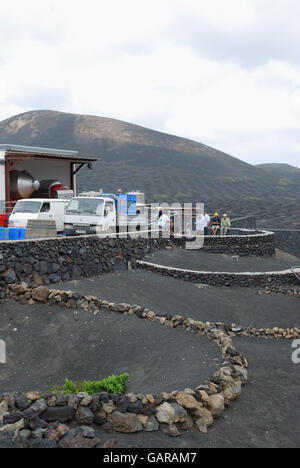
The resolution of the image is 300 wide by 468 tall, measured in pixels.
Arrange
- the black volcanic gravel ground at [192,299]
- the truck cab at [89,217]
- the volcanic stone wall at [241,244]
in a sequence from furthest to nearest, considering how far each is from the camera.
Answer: the volcanic stone wall at [241,244] → the truck cab at [89,217] → the black volcanic gravel ground at [192,299]

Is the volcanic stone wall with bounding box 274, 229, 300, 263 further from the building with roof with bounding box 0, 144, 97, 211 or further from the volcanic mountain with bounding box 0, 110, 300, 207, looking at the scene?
the volcanic mountain with bounding box 0, 110, 300, 207

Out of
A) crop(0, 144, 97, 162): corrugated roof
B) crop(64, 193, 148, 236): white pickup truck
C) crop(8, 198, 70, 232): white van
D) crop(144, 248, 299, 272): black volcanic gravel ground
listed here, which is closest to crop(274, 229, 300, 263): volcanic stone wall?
crop(144, 248, 299, 272): black volcanic gravel ground

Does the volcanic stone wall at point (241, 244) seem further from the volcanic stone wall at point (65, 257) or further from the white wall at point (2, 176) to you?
the white wall at point (2, 176)

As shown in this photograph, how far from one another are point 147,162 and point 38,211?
54.1 m

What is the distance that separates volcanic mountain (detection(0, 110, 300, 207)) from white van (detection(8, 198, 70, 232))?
32695mm

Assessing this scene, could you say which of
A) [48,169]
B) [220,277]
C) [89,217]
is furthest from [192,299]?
[48,169]

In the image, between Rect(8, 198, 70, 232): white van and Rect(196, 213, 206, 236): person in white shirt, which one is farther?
Rect(196, 213, 206, 236): person in white shirt

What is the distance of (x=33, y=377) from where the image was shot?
8875 millimetres

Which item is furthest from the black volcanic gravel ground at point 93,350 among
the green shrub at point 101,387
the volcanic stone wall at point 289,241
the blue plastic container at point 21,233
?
the volcanic stone wall at point 289,241

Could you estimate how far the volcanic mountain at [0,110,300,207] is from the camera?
59.3 m

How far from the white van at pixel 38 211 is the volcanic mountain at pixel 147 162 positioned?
3269cm

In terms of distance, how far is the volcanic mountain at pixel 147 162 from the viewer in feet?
195

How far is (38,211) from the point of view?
1830 cm
